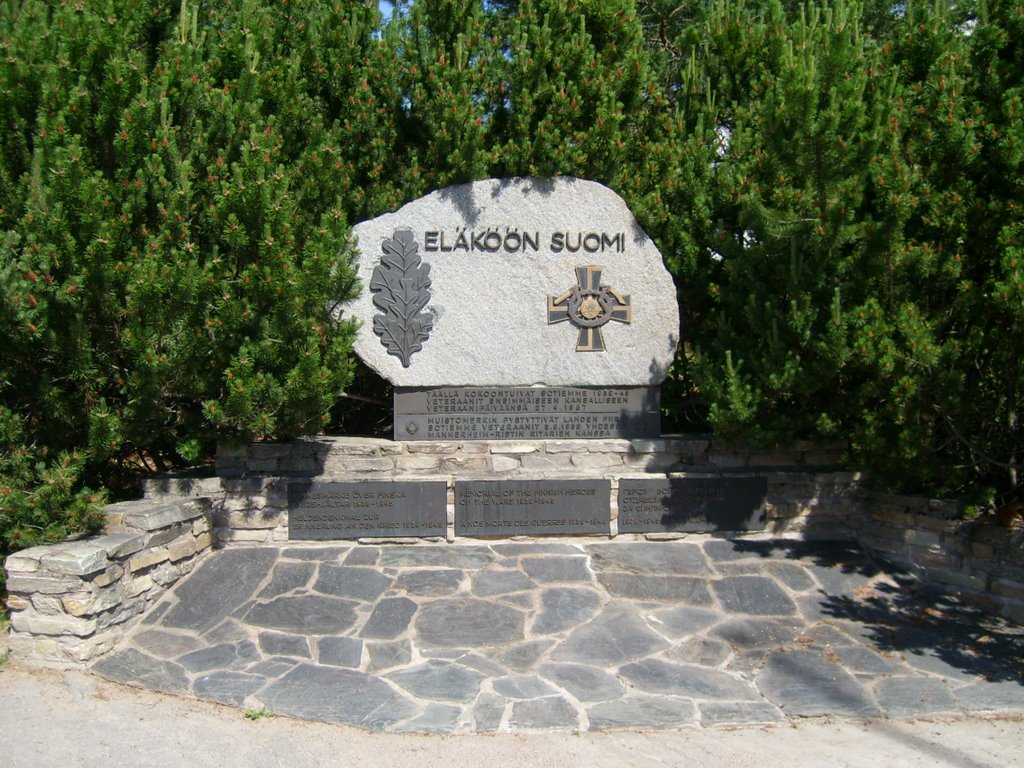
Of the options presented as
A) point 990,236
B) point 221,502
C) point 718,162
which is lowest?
point 221,502

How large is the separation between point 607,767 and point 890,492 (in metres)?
3.20

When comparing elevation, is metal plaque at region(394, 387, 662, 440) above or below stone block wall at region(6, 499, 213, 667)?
above

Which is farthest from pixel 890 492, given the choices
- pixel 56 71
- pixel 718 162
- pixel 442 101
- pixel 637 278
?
pixel 56 71

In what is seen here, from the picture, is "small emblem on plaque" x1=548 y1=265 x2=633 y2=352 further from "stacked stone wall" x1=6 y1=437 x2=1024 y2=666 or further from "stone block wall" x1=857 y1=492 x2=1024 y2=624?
"stone block wall" x1=857 y1=492 x2=1024 y2=624

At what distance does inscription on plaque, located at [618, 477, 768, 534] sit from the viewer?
5.86 m

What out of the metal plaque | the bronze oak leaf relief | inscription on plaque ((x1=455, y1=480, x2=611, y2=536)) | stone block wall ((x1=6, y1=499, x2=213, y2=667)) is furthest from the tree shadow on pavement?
stone block wall ((x1=6, y1=499, x2=213, y2=667))

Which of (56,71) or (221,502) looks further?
(221,502)

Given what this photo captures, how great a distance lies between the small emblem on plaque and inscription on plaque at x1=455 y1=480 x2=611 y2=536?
108 centimetres

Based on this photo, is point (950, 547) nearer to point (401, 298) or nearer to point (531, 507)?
point (531, 507)

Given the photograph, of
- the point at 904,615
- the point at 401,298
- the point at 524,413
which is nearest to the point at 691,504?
the point at 524,413

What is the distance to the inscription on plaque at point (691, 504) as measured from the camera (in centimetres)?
586

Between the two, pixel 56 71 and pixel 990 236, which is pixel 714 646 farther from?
pixel 56 71

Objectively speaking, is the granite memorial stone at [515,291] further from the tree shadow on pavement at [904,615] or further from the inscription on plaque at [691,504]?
the tree shadow on pavement at [904,615]

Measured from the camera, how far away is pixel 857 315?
5211mm
